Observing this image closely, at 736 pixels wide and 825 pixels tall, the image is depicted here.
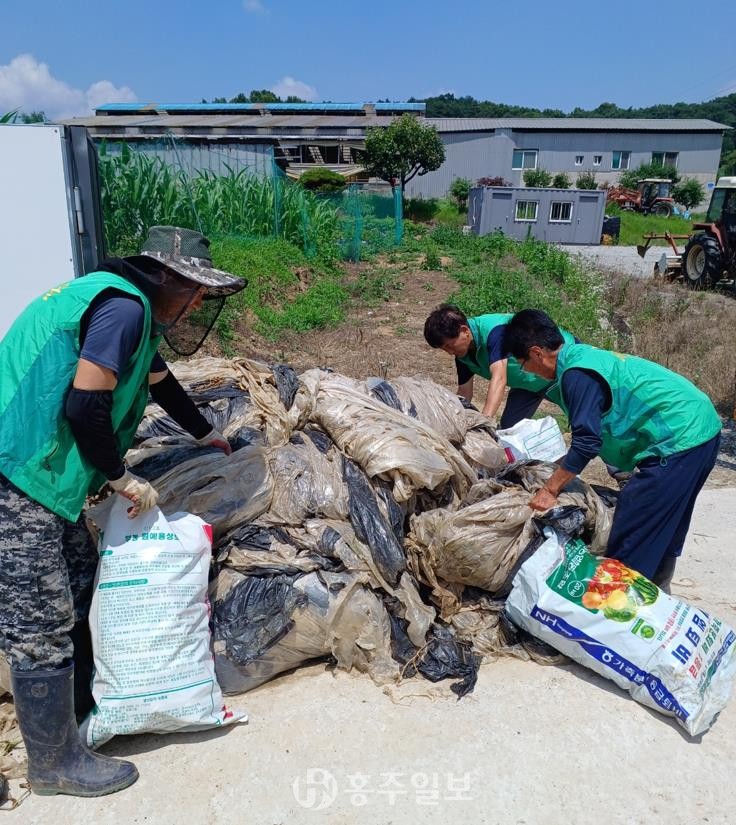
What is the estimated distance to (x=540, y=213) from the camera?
23.6 meters

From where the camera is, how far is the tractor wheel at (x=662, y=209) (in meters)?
34.2

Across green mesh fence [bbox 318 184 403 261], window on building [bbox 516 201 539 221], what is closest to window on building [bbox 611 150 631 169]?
window on building [bbox 516 201 539 221]

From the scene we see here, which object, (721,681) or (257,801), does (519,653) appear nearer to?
(721,681)

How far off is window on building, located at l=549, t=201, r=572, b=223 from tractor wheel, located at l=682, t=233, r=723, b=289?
10438mm

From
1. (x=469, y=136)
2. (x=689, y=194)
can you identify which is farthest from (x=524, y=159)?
(x=689, y=194)

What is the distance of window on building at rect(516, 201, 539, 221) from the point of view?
23378 mm

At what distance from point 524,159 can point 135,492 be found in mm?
45976

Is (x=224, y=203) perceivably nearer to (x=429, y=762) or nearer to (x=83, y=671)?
(x=83, y=671)

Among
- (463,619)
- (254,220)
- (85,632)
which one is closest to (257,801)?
(85,632)

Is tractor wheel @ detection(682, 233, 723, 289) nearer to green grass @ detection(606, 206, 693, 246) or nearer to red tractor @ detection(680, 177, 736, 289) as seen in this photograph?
red tractor @ detection(680, 177, 736, 289)

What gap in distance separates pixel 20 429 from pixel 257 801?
1.30m

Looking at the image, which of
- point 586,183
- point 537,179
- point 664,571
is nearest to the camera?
point 664,571

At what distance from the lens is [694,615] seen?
2.42m

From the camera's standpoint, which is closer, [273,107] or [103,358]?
[103,358]
